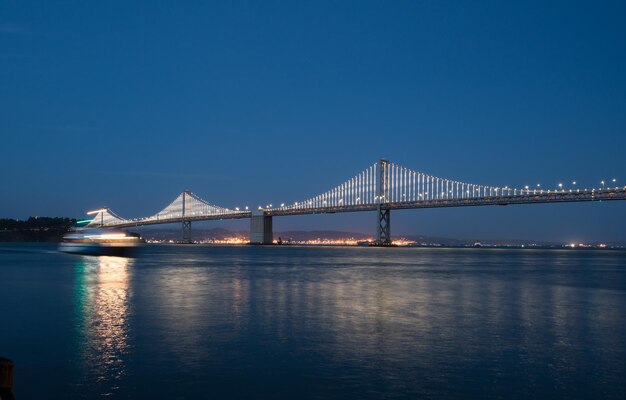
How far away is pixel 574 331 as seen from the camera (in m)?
10.3

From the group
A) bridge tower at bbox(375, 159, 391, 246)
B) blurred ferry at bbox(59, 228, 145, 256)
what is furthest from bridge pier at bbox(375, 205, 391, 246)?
blurred ferry at bbox(59, 228, 145, 256)

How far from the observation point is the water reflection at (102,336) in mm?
6758

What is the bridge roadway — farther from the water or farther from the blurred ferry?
the water

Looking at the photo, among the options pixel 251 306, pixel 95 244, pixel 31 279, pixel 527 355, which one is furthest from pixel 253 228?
pixel 527 355

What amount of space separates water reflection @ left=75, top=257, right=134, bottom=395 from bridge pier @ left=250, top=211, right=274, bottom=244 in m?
72.1

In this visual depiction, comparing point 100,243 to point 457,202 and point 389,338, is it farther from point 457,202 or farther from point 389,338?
point 389,338

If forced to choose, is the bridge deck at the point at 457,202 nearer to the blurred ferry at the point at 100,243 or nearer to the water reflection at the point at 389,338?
the blurred ferry at the point at 100,243

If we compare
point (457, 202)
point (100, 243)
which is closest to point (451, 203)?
point (457, 202)

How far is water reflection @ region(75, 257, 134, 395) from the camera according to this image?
22.2ft

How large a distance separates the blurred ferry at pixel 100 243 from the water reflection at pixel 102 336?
111 feet

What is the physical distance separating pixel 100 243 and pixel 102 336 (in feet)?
143

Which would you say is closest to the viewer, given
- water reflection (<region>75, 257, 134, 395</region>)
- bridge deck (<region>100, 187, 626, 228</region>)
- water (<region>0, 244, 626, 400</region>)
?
water (<region>0, 244, 626, 400</region>)

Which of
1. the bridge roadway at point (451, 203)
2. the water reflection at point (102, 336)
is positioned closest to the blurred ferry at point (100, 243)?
the bridge roadway at point (451, 203)

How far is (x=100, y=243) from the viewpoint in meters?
50.5
